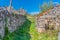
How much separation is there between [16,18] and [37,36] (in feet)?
11.5

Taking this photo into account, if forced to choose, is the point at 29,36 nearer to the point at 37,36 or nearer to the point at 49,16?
the point at 37,36


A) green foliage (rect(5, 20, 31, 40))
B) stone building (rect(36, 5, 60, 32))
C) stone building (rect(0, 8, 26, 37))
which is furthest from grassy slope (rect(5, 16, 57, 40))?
stone building (rect(36, 5, 60, 32))

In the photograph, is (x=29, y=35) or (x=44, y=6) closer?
(x=29, y=35)

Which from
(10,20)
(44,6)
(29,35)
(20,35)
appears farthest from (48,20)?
(44,6)

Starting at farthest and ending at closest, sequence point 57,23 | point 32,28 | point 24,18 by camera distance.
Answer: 1. point 24,18
2. point 32,28
3. point 57,23

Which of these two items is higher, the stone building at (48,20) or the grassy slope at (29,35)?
the stone building at (48,20)

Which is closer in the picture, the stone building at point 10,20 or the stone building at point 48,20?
the stone building at point 10,20

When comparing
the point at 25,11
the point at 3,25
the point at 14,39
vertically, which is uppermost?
the point at 25,11

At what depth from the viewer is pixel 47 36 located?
647 inches

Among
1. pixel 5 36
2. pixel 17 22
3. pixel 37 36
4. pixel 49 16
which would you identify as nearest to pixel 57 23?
pixel 49 16

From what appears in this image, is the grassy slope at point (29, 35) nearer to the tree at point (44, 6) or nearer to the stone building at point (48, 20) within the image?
the stone building at point (48, 20)

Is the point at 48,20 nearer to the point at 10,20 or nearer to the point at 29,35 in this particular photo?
the point at 29,35

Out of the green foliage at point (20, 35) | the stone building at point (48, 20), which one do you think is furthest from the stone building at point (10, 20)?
the stone building at point (48, 20)

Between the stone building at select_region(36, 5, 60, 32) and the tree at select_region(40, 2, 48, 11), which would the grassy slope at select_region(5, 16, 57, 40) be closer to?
the stone building at select_region(36, 5, 60, 32)
